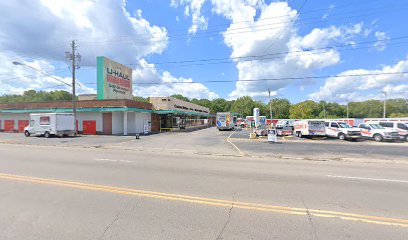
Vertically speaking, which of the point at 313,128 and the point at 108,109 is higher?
the point at 108,109

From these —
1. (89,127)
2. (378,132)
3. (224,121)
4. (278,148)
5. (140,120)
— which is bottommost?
(278,148)

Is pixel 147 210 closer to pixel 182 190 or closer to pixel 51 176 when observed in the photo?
pixel 182 190

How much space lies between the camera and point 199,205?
4801mm

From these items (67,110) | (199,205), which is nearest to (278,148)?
(199,205)

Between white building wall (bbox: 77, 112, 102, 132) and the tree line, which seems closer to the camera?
white building wall (bbox: 77, 112, 102, 132)

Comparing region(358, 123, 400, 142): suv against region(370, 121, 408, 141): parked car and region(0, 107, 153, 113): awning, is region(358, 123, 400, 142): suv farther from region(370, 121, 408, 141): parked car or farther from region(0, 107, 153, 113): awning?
region(0, 107, 153, 113): awning

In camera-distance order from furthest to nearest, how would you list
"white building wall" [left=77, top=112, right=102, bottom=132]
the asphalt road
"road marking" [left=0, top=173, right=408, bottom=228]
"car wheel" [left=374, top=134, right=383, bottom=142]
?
1. "white building wall" [left=77, top=112, right=102, bottom=132]
2. "car wheel" [left=374, top=134, right=383, bottom=142]
3. "road marking" [left=0, top=173, right=408, bottom=228]
4. the asphalt road

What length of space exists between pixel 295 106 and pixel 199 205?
311ft

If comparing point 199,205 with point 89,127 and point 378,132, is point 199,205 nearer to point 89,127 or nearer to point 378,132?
point 378,132

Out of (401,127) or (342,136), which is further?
(342,136)

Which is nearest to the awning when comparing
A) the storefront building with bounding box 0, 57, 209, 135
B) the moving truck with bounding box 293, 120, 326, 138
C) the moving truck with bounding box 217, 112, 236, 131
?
the storefront building with bounding box 0, 57, 209, 135

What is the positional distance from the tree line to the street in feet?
282

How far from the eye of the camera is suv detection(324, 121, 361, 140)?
72.1 ft

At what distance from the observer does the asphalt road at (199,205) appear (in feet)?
12.1
